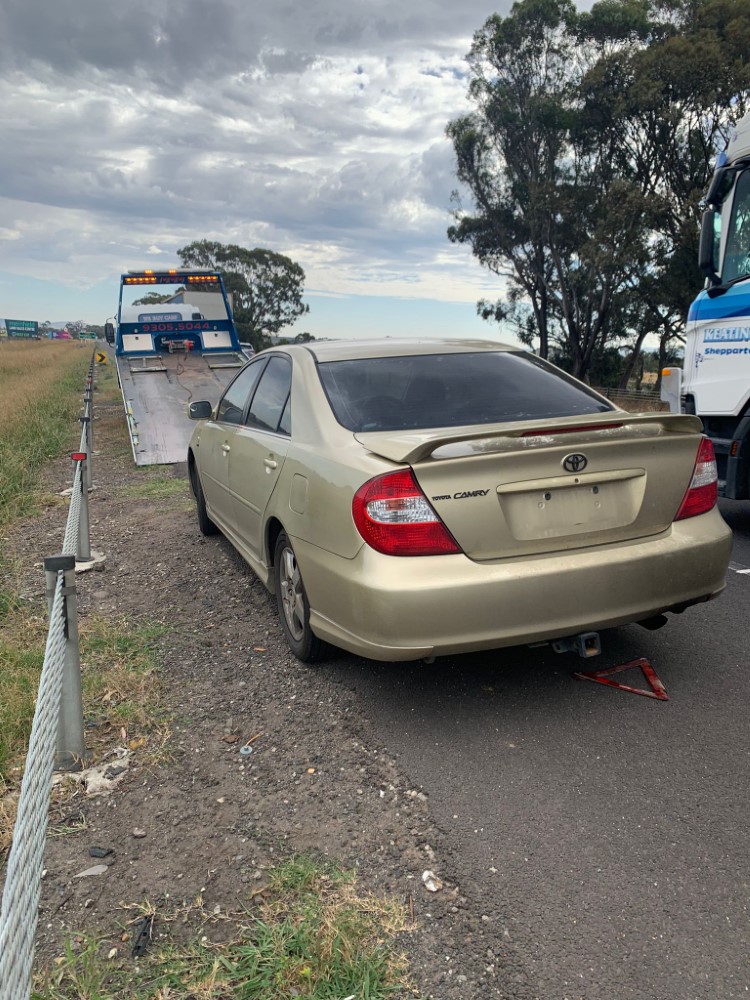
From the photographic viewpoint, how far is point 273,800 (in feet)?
9.49

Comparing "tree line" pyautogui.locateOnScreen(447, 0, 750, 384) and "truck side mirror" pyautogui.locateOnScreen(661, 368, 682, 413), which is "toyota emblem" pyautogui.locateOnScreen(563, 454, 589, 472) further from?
"tree line" pyautogui.locateOnScreen(447, 0, 750, 384)

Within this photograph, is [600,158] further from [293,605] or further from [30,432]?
[293,605]

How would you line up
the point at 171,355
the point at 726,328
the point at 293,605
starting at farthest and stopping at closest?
the point at 171,355 < the point at 726,328 < the point at 293,605

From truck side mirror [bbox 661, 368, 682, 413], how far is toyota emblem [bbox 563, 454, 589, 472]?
4508 mm

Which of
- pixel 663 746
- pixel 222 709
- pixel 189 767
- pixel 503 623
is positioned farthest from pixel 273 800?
pixel 663 746

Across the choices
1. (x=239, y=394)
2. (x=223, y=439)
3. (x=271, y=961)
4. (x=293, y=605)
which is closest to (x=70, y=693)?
(x=293, y=605)

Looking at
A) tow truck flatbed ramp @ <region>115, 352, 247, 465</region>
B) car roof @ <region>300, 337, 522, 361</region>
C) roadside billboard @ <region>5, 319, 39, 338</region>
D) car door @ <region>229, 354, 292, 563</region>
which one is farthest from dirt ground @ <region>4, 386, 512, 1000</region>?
roadside billboard @ <region>5, 319, 39, 338</region>

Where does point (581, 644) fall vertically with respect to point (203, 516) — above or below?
above

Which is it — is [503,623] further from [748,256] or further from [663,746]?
[748,256]

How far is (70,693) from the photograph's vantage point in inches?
121

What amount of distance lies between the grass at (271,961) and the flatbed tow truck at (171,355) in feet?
31.0

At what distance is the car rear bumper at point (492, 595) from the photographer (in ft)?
10.1

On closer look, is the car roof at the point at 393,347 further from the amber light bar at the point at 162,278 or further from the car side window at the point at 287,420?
the amber light bar at the point at 162,278

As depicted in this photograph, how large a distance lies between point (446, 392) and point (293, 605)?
138 centimetres
